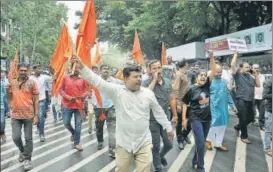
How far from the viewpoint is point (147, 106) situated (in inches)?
172

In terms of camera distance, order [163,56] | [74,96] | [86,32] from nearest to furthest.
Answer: [86,32] → [74,96] → [163,56]

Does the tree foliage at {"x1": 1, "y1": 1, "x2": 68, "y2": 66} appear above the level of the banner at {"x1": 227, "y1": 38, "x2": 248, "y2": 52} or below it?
above

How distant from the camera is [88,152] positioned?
748 centimetres

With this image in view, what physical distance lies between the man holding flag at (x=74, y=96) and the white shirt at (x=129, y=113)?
10.1 ft

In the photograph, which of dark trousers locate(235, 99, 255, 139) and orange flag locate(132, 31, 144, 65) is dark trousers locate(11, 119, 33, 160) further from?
dark trousers locate(235, 99, 255, 139)

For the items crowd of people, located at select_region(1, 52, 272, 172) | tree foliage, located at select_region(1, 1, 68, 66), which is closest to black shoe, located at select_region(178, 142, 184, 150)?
crowd of people, located at select_region(1, 52, 272, 172)

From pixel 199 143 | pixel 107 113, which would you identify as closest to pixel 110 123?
pixel 107 113

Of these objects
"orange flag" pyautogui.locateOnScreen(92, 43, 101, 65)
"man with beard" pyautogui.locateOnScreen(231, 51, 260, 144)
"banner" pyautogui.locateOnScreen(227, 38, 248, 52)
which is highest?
"banner" pyautogui.locateOnScreen(227, 38, 248, 52)

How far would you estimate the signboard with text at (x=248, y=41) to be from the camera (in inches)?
289

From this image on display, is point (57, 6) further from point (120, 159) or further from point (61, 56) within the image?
point (120, 159)

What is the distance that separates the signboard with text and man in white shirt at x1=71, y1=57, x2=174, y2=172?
323cm

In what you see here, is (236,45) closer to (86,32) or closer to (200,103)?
(200,103)

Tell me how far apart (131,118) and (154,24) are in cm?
423

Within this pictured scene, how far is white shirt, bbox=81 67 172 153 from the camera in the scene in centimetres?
426
